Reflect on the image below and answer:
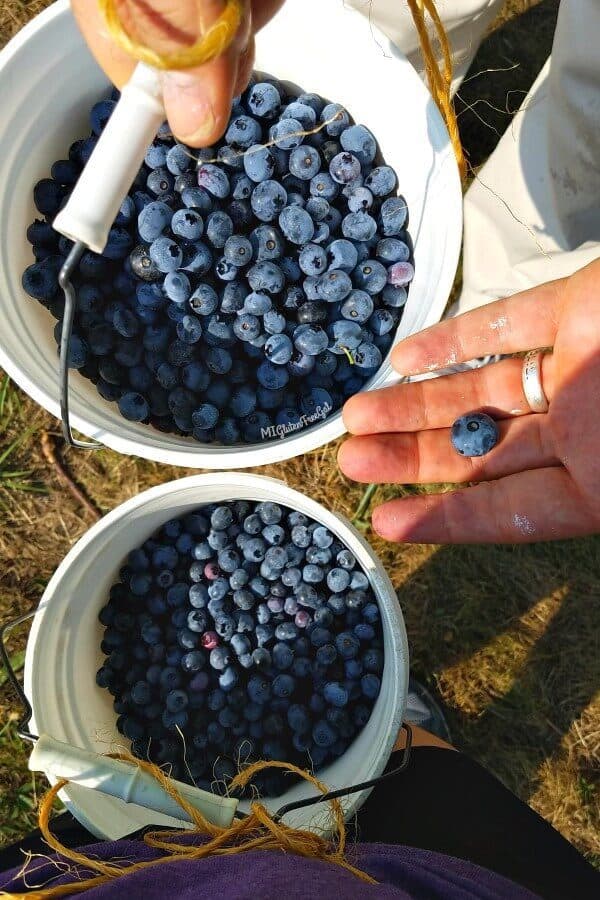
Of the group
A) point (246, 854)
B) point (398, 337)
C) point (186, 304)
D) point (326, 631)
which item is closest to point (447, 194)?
point (398, 337)

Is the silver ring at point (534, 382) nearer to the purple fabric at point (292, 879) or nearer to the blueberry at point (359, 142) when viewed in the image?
the blueberry at point (359, 142)

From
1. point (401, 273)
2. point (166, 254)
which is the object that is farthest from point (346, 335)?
point (166, 254)

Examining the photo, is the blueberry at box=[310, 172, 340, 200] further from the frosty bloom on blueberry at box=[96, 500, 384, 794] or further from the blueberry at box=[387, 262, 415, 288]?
the frosty bloom on blueberry at box=[96, 500, 384, 794]

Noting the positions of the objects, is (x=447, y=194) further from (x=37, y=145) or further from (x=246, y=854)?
(x=246, y=854)

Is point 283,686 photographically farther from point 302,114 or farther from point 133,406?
point 302,114

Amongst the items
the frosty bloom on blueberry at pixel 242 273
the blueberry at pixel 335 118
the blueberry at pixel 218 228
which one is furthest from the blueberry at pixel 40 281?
the blueberry at pixel 335 118
